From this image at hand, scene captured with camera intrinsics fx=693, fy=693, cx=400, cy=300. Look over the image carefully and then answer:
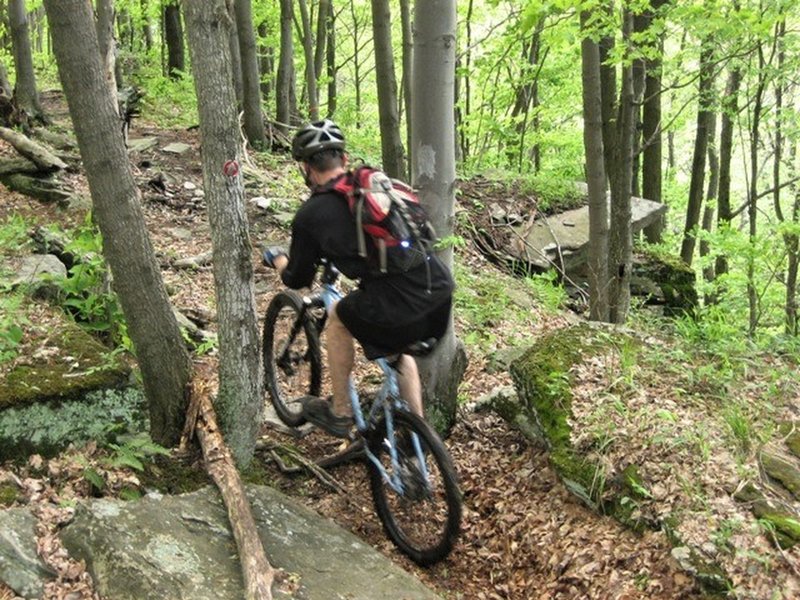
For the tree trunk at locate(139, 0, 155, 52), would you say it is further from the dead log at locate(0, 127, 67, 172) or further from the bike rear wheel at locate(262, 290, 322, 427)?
the bike rear wheel at locate(262, 290, 322, 427)

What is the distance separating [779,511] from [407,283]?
2454 mm

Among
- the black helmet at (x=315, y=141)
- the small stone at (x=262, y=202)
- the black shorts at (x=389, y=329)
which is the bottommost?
the black shorts at (x=389, y=329)

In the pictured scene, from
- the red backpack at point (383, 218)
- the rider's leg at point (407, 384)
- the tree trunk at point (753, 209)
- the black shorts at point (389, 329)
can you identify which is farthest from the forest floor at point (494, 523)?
the tree trunk at point (753, 209)

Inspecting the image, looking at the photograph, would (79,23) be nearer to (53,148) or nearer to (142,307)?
(142,307)

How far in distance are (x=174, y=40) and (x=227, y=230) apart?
19.3 metres

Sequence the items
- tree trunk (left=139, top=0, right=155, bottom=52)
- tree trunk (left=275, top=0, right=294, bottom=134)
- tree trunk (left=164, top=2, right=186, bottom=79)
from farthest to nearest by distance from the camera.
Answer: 1. tree trunk (left=139, top=0, right=155, bottom=52)
2. tree trunk (left=164, top=2, right=186, bottom=79)
3. tree trunk (left=275, top=0, right=294, bottom=134)

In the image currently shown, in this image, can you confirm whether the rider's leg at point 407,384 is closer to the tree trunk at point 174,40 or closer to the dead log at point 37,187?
the dead log at point 37,187

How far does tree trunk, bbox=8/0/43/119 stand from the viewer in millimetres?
11922

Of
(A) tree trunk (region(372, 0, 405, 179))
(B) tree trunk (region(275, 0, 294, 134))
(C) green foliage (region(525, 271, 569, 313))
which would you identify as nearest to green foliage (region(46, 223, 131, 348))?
(A) tree trunk (region(372, 0, 405, 179))

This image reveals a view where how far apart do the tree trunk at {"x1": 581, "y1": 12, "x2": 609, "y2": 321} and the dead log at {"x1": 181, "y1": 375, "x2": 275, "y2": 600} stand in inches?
220

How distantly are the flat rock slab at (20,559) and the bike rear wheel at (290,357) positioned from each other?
2.19 m

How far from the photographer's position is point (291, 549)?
13.3 feet

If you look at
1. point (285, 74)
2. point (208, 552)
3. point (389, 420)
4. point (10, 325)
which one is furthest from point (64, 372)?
point (285, 74)

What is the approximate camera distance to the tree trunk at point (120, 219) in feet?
13.4
